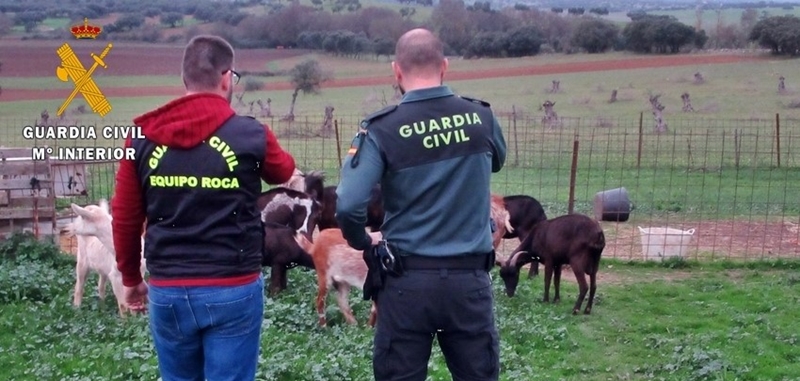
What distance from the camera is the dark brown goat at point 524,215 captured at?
39.4 feet

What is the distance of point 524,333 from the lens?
831 cm

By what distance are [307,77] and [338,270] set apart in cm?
2737

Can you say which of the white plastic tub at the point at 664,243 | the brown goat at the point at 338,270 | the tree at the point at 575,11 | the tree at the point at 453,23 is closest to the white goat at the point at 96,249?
the brown goat at the point at 338,270

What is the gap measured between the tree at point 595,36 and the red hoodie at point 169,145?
43.6 m

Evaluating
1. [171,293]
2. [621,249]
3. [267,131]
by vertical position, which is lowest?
[621,249]

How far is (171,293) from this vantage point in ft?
12.7

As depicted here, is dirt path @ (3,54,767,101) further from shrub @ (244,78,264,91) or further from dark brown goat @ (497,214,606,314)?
dark brown goat @ (497,214,606,314)

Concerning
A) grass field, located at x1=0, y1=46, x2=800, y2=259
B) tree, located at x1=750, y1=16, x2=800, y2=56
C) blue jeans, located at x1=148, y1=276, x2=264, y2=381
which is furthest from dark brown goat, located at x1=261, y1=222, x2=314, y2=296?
tree, located at x1=750, y1=16, x2=800, y2=56

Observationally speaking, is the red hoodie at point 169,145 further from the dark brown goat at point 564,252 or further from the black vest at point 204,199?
the dark brown goat at point 564,252

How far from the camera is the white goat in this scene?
8695 mm

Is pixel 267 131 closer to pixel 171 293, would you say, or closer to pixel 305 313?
pixel 171 293

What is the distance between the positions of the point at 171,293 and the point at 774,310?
Answer: 764 centimetres

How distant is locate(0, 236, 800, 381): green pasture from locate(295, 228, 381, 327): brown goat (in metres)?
0.14

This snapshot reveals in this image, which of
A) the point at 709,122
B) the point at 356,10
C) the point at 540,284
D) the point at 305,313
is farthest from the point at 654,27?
the point at 305,313
